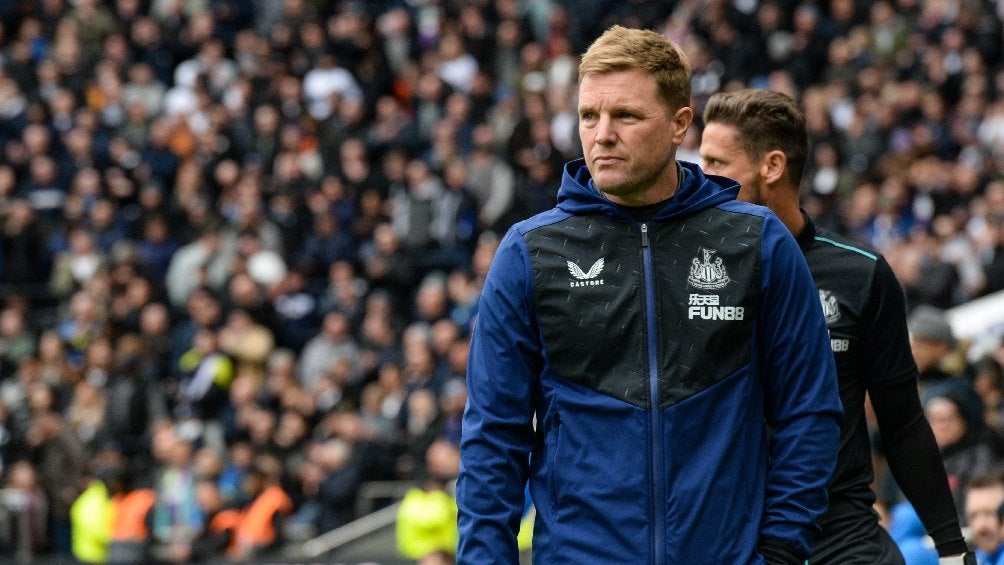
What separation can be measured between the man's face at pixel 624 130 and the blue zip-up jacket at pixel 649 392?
0.08 m

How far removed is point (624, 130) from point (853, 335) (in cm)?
125

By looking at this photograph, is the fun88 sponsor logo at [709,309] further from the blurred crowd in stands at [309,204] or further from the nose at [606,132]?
the blurred crowd in stands at [309,204]

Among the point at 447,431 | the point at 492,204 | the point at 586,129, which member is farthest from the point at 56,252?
the point at 586,129

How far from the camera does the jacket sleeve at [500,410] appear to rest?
367cm

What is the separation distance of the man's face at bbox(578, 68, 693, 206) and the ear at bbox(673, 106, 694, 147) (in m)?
0.05

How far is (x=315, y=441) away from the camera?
50.5 ft

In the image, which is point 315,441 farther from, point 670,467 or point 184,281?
point 670,467

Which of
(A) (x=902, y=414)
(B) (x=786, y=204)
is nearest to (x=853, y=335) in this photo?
(A) (x=902, y=414)

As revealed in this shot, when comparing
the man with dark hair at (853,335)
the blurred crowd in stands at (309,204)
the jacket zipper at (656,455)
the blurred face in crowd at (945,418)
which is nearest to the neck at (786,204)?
the man with dark hair at (853,335)

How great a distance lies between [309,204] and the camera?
1825 cm

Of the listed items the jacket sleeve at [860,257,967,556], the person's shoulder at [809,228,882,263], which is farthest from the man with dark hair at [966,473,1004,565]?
the person's shoulder at [809,228,882,263]

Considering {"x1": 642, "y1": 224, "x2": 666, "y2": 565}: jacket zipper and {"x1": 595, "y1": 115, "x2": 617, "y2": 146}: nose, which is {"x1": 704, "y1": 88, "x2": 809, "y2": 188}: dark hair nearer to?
{"x1": 595, "y1": 115, "x2": 617, "y2": 146}: nose

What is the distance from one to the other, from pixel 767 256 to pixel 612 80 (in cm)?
53

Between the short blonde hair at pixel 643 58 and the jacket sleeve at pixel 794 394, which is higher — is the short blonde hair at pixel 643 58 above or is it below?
above
